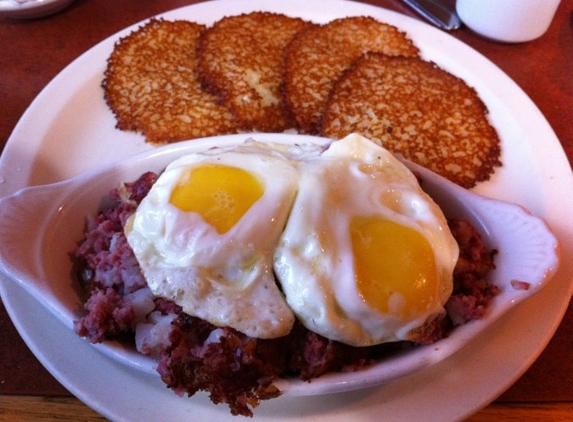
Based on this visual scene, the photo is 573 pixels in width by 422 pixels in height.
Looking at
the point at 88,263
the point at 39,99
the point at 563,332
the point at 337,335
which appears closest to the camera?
the point at 337,335

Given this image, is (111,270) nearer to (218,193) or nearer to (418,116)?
(218,193)

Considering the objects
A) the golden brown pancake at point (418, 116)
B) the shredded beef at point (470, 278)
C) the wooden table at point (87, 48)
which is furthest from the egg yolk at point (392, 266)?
the golden brown pancake at point (418, 116)

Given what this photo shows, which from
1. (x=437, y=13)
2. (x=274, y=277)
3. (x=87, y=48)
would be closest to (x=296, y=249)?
(x=274, y=277)

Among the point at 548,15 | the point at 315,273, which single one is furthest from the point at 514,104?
the point at 315,273

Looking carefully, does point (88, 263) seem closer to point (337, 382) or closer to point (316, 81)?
point (337, 382)

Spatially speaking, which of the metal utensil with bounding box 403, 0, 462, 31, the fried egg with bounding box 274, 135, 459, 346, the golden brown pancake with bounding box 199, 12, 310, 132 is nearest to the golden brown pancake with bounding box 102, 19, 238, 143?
the golden brown pancake with bounding box 199, 12, 310, 132

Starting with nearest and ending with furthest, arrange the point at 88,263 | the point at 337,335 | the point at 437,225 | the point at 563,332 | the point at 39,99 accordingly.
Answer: the point at 337,335
the point at 437,225
the point at 88,263
the point at 563,332
the point at 39,99
